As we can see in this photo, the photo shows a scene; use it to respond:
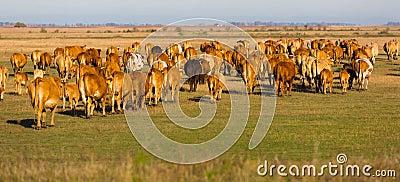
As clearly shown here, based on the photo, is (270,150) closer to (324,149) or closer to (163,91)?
(324,149)

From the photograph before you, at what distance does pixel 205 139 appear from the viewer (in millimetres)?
14086

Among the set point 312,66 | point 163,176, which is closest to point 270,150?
point 163,176

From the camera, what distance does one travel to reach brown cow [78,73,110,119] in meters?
16.8

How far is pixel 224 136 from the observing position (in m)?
14.4

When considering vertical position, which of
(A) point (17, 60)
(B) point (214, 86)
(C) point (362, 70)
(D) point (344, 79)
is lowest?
(B) point (214, 86)

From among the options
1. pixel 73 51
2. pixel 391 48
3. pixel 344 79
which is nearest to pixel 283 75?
pixel 344 79

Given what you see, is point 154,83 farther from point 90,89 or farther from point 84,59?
point 84,59

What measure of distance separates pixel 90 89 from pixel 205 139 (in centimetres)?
433

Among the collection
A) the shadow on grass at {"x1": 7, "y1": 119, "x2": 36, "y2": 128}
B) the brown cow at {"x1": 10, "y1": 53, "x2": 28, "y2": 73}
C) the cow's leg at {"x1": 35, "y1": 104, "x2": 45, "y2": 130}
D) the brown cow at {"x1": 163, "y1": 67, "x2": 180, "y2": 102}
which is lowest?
the shadow on grass at {"x1": 7, "y1": 119, "x2": 36, "y2": 128}

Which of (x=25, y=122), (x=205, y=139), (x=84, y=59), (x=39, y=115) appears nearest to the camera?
(x=205, y=139)

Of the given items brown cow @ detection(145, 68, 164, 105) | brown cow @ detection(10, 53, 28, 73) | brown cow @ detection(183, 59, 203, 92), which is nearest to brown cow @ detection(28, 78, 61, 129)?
brown cow @ detection(145, 68, 164, 105)

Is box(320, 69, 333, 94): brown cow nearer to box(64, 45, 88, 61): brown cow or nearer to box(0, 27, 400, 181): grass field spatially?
box(0, 27, 400, 181): grass field

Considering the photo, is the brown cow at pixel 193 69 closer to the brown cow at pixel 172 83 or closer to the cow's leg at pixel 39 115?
the brown cow at pixel 172 83

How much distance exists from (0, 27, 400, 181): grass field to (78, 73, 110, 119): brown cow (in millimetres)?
495
